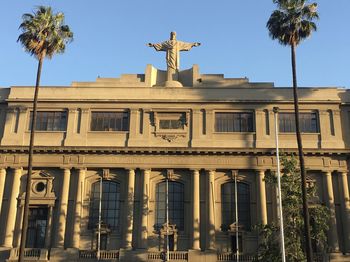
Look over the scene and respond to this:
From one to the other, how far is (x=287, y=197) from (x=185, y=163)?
36.7ft

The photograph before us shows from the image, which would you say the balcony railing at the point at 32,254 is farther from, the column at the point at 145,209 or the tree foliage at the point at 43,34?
the tree foliage at the point at 43,34

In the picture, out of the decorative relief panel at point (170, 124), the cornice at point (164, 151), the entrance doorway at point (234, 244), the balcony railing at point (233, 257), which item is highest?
the decorative relief panel at point (170, 124)

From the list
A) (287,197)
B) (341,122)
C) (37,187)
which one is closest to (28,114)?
(37,187)

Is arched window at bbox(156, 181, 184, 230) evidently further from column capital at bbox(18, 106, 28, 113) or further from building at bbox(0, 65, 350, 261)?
column capital at bbox(18, 106, 28, 113)

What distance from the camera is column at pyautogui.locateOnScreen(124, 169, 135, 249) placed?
43.2 m

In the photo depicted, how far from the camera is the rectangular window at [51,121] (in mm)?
47906

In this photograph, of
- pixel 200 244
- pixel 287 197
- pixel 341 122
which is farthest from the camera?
pixel 341 122

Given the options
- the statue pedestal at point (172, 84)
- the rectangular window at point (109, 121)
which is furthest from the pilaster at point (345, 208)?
the rectangular window at point (109, 121)

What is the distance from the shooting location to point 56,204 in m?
45.0

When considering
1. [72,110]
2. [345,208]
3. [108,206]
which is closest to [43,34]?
[72,110]

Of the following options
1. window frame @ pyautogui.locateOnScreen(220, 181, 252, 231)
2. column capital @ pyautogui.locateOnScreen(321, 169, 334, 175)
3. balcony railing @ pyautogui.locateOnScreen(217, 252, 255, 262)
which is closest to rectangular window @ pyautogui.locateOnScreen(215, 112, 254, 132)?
window frame @ pyautogui.locateOnScreen(220, 181, 252, 231)

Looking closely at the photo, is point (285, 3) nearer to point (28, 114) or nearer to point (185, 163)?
point (185, 163)

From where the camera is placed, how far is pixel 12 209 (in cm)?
4456

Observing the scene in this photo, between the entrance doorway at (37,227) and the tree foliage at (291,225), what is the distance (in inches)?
753
